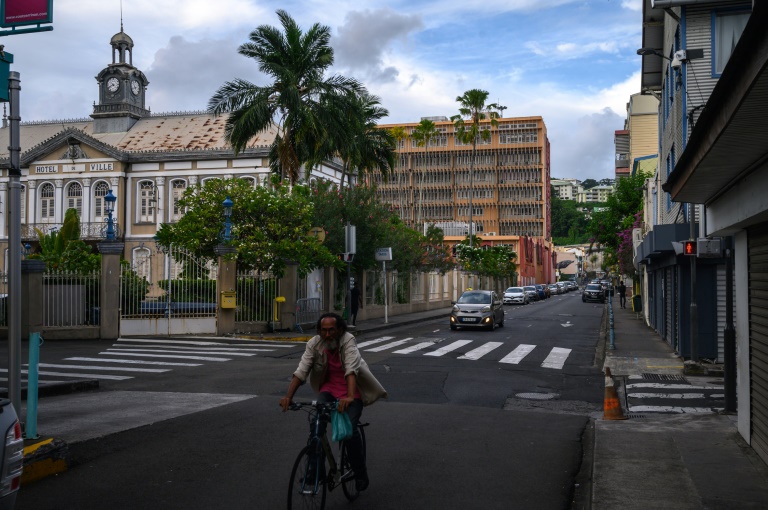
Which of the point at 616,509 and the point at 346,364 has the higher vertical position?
the point at 346,364

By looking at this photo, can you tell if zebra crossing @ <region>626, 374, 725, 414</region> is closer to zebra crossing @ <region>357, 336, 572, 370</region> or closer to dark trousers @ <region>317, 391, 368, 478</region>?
zebra crossing @ <region>357, 336, 572, 370</region>

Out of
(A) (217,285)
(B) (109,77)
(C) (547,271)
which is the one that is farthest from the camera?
(C) (547,271)

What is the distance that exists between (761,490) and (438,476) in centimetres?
298

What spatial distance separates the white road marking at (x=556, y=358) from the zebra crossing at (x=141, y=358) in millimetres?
7483

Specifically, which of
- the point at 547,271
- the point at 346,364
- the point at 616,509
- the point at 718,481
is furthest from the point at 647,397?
the point at 547,271

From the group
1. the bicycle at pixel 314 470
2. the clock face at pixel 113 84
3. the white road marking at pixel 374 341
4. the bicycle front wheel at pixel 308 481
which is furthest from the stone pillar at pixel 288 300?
the clock face at pixel 113 84

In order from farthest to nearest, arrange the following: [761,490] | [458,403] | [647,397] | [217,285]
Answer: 1. [217,285]
2. [647,397]
3. [458,403]
4. [761,490]

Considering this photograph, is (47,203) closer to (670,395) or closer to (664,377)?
Result: (664,377)

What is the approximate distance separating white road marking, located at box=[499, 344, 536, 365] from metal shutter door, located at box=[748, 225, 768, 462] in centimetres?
1024

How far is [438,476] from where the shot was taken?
8.16m

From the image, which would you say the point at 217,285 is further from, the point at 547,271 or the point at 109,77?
the point at 547,271

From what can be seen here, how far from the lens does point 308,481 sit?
6.18 m

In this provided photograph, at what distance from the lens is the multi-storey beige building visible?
133 metres

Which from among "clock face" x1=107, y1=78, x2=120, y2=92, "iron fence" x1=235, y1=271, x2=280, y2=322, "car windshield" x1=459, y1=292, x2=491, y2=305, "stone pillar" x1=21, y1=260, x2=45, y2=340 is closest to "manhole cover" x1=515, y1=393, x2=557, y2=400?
"iron fence" x1=235, y1=271, x2=280, y2=322
